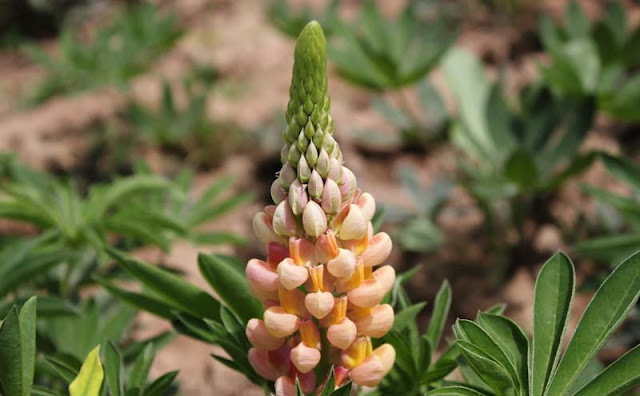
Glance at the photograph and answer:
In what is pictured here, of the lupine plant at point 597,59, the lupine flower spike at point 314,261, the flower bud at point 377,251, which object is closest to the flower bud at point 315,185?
the lupine flower spike at point 314,261

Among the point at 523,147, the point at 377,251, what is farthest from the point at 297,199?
the point at 523,147

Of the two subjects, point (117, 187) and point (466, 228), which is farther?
point (466, 228)

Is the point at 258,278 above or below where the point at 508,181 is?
below

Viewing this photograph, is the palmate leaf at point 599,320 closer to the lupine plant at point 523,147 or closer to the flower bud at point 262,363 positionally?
the flower bud at point 262,363

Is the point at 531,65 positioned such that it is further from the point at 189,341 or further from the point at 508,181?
the point at 189,341

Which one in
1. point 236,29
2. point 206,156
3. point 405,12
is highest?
point 236,29

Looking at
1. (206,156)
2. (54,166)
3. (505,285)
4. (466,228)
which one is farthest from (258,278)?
(54,166)

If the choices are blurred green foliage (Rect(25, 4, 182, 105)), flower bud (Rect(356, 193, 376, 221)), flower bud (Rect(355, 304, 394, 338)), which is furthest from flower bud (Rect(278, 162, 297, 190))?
blurred green foliage (Rect(25, 4, 182, 105))
